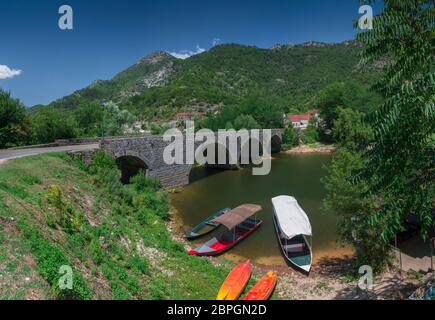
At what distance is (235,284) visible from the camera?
11008 mm

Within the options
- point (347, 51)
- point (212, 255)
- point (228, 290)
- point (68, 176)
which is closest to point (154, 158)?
point (68, 176)

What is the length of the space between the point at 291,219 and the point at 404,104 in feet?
39.8

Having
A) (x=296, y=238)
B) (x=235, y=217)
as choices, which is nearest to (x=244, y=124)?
(x=235, y=217)

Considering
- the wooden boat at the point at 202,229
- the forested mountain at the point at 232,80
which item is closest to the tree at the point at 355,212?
the wooden boat at the point at 202,229

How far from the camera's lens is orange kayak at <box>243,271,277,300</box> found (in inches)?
412

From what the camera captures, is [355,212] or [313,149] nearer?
[355,212]

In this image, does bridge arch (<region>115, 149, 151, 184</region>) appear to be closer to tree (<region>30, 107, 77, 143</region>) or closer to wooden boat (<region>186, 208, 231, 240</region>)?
tree (<region>30, 107, 77, 143</region>)

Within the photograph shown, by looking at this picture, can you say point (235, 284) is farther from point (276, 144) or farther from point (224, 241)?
point (276, 144)

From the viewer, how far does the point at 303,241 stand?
15.7 metres

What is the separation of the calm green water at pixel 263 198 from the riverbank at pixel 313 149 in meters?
9.74

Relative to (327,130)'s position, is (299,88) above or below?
above

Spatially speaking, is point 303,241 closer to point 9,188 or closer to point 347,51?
point 9,188

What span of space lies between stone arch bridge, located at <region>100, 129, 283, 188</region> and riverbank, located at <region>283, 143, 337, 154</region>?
98.4 feet
